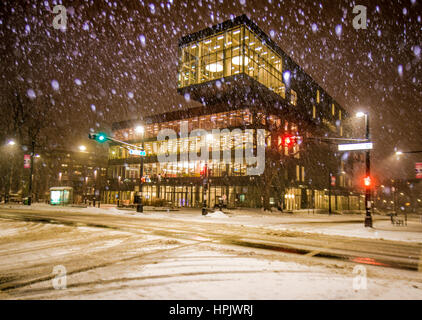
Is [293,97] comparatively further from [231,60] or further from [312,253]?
[312,253]

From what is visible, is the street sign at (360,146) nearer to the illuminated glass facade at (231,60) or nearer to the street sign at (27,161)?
the illuminated glass facade at (231,60)

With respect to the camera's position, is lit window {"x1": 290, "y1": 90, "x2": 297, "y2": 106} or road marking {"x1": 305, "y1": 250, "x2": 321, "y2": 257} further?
lit window {"x1": 290, "y1": 90, "x2": 297, "y2": 106}

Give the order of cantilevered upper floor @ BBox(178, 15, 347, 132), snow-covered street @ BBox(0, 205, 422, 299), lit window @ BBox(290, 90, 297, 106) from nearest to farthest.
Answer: snow-covered street @ BBox(0, 205, 422, 299) < cantilevered upper floor @ BBox(178, 15, 347, 132) < lit window @ BBox(290, 90, 297, 106)

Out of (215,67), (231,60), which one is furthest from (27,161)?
(231,60)

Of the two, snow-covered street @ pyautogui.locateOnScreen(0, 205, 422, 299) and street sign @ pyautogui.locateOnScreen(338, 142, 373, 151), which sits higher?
street sign @ pyautogui.locateOnScreen(338, 142, 373, 151)

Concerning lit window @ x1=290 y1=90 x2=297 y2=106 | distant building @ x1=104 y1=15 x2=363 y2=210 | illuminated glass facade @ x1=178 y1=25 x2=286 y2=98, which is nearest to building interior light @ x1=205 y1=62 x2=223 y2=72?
illuminated glass facade @ x1=178 y1=25 x2=286 y2=98

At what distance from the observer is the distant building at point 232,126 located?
4250 cm

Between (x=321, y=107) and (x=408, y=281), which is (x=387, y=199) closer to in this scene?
(x=321, y=107)

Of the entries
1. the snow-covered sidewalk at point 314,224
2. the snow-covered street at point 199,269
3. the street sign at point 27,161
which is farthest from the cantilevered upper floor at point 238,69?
the snow-covered street at point 199,269

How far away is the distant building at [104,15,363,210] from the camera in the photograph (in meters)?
42.5

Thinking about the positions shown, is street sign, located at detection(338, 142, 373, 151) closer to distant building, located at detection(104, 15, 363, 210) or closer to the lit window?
distant building, located at detection(104, 15, 363, 210)

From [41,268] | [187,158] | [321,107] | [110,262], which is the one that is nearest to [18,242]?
[41,268]

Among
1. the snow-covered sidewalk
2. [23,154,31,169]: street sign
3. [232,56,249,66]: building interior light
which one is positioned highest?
[232,56,249,66]: building interior light

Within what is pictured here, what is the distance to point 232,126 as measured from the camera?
43.5 meters
